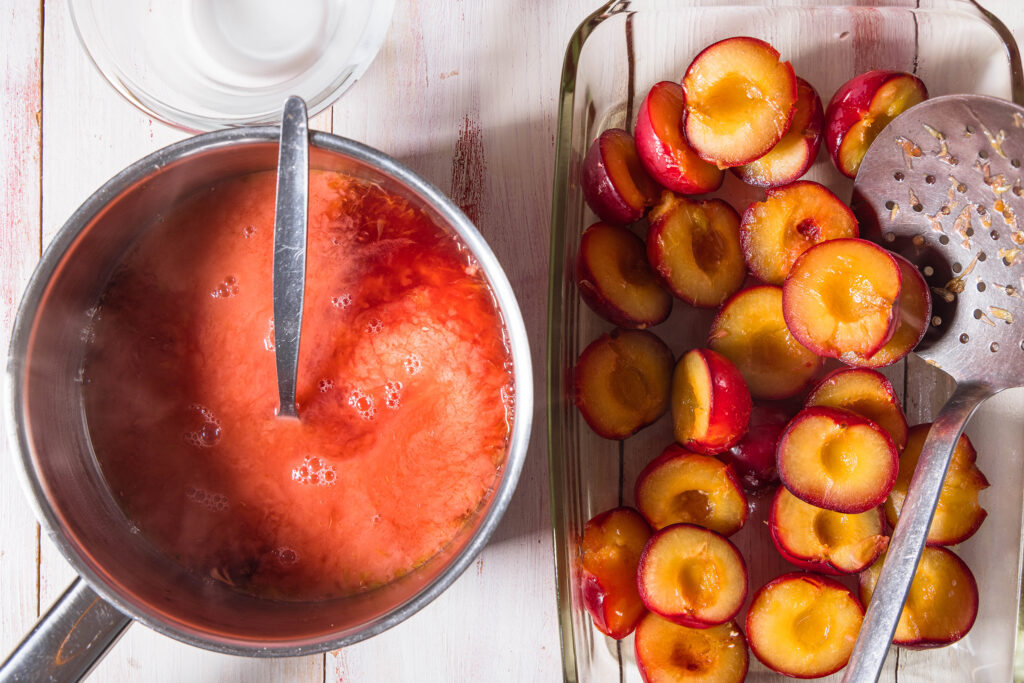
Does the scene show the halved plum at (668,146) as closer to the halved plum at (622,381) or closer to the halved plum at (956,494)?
the halved plum at (622,381)

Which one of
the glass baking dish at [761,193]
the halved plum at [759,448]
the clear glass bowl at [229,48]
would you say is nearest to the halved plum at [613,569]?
the glass baking dish at [761,193]

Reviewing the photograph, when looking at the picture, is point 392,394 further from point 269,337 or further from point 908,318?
point 908,318

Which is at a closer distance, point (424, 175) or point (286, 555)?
Result: point (286, 555)

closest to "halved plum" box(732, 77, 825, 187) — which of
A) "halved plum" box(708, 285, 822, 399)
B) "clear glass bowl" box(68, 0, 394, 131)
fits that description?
"halved plum" box(708, 285, 822, 399)

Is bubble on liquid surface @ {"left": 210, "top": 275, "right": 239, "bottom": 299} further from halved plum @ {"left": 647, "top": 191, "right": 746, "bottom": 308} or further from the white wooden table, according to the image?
halved plum @ {"left": 647, "top": 191, "right": 746, "bottom": 308}

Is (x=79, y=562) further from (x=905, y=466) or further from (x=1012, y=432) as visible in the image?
Result: (x=1012, y=432)

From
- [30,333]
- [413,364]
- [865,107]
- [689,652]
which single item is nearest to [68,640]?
[30,333]

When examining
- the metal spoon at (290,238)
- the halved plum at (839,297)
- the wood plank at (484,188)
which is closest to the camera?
the metal spoon at (290,238)
